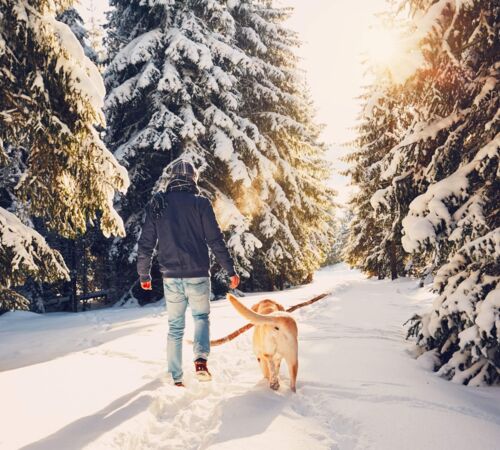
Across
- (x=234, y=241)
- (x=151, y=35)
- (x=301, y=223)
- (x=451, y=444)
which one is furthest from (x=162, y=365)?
(x=301, y=223)

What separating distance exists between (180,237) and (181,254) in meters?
0.19

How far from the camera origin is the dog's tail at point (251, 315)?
10.6 ft

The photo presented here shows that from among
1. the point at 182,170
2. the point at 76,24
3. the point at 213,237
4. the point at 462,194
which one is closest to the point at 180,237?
the point at 213,237

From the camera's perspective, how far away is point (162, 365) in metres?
4.43

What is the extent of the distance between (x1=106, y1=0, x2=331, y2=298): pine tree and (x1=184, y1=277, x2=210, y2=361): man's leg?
7006mm

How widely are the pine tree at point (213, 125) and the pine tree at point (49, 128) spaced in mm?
5494

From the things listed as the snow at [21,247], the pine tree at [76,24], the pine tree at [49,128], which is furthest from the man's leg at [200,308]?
the pine tree at [76,24]

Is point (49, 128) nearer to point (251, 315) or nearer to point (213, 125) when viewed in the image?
point (251, 315)

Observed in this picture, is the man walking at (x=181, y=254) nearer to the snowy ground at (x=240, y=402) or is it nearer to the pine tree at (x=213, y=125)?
the snowy ground at (x=240, y=402)

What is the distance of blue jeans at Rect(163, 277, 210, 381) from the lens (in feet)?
12.5

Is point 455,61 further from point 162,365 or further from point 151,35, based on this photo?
point 151,35

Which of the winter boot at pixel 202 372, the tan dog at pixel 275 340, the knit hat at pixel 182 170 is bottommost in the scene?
the winter boot at pixel 202 372

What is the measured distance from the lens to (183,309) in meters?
3.89

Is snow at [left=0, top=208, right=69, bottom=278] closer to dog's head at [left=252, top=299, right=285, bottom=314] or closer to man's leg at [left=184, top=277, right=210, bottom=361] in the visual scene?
man's leg at [left=184, top=277, right=210, bottom=361]
